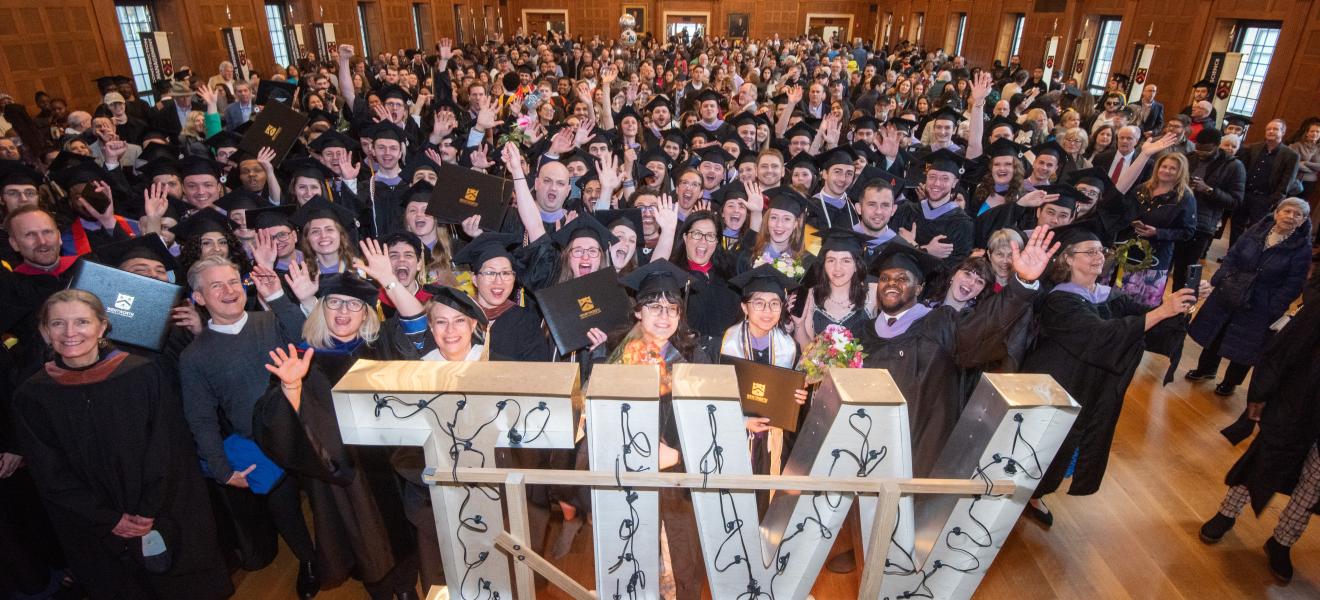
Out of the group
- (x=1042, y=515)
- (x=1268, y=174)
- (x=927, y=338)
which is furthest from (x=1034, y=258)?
(x=1268, y=174)

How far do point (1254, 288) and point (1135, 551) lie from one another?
256 cm

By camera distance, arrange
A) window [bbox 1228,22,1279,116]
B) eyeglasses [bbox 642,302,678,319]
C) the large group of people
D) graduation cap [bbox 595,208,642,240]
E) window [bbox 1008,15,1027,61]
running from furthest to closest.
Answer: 1. window [bbox 1008,15,1027,61]
2. window [bbox 1228,22,1279,116]
3. graduation cap [bbox 595,208,642,240]
4. eyeglasses [bbox 642,302,678,319]
5. the large group of people

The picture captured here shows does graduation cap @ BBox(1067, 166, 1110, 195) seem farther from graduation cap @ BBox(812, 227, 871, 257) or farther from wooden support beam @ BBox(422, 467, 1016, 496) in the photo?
wooden support beam @ BBox(422, 467, 1016, 496)

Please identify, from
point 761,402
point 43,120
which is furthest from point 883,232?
point 43,120

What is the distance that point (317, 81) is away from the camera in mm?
9102

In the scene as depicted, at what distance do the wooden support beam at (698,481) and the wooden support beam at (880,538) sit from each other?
18 mm

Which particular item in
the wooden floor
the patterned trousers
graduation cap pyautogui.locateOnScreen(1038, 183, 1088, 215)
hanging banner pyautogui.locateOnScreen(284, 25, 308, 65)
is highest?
hanging banner pyautogui.locateOnScreen(284, 25, 308, 65)

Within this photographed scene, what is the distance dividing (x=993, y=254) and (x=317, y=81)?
30.0 ft

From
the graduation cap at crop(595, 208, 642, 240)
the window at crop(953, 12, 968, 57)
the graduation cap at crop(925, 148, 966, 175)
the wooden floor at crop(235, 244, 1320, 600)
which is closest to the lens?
the wooden floor at crop(235, 244, 1320, 600)

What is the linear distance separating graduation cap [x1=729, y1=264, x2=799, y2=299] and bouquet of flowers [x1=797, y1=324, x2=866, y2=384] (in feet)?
1.12

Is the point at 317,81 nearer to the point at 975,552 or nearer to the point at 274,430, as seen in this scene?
the point at 274,430

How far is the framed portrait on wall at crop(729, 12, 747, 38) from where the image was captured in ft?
91.8

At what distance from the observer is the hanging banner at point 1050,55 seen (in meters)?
15.9

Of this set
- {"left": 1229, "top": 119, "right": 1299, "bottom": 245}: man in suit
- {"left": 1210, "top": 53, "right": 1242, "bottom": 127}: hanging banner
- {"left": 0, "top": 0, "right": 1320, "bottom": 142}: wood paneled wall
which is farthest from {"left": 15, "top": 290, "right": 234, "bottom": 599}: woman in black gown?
{"left": 1210, "top": 53, "right": 1242, "bottom": 127}: hanging banner
